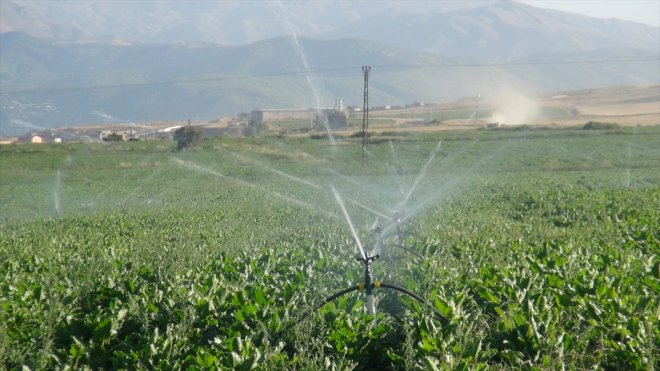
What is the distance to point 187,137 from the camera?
222 feet

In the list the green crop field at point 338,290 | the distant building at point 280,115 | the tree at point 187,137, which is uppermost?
the green crop field at point 338,290

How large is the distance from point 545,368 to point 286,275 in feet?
14.1

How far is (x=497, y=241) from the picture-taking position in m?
12.3

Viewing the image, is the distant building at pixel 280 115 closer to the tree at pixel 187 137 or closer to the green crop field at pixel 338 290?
the tree at pixel 187 137

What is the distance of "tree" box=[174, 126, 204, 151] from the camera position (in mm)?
66812

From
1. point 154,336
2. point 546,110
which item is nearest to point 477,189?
point 154,336

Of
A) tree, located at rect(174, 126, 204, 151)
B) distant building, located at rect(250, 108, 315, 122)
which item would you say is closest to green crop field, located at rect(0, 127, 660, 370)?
tree, located at rect(174, 126, 204, 151)

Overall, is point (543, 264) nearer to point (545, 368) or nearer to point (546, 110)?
point (545, 368)

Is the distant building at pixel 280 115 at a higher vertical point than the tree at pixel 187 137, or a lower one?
higher

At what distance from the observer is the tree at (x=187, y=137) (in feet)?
219

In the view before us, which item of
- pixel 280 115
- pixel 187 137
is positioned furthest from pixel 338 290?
pixel 280 115

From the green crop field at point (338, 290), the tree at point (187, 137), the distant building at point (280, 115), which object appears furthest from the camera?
the distant building at point (280, 115)

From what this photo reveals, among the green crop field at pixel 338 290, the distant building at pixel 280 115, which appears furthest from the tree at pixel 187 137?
the green crop field at pixel 338 290

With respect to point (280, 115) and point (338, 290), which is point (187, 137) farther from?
point (338, 290)
